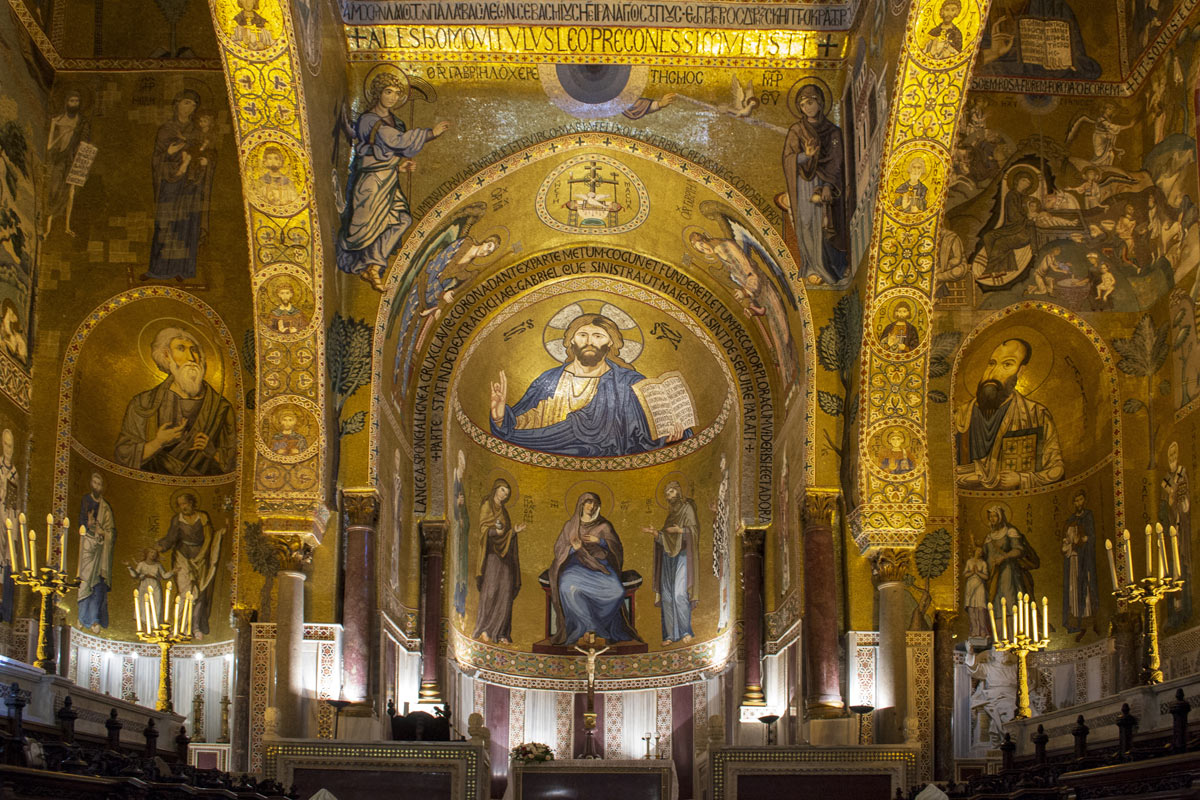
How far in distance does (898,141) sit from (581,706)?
37.5 ft

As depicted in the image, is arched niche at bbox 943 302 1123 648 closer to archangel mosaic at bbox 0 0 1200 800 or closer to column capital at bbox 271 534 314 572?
archangel mosaic at bbox 0 0 1200 800

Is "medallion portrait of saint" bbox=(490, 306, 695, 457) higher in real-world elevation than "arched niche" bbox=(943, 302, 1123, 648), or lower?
higher

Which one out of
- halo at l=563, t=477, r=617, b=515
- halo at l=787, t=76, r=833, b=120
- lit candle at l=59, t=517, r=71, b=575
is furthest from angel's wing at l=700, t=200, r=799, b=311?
lit candle at l=59, t=517, r=71, b=575

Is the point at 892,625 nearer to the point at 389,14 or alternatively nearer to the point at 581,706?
the point at 581,706

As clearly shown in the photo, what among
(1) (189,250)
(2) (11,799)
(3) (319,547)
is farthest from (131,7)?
(2) (11,799)

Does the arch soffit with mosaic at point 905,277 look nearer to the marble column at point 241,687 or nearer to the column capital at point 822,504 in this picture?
the column capital at point 822,504

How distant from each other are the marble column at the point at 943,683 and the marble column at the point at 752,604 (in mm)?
3510

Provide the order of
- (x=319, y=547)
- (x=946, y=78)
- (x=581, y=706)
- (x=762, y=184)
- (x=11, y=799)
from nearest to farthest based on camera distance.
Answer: (x=11, y=799)
(x=946, y=78)
(x=319, y=547)
(x=762, y=184)
(x=581, y=706)

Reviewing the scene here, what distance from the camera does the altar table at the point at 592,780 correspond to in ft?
62.5

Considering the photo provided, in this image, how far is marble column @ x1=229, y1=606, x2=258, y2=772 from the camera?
742 inches

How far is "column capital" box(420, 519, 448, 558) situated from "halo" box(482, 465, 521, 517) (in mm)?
2404

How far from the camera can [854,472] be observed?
19.0 meters

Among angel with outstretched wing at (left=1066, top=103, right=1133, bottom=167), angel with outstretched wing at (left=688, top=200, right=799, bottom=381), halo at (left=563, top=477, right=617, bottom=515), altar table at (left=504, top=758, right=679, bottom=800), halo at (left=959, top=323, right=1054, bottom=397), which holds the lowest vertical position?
altar table at (left=504, top=758, right=679, bottom=800)

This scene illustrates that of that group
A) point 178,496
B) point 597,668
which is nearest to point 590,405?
point 597,668
